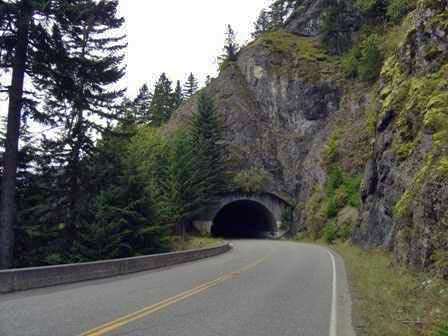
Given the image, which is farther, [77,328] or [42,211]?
[42,211]

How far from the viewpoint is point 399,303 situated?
8.98 metres

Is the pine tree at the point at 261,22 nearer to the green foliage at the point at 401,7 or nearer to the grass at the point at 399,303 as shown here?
the green foliage at the point at 401,7

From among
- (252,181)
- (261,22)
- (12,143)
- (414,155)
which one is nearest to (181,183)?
(252,181)

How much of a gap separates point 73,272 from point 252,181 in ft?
125

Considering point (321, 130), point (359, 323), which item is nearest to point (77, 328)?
point (359, 323)

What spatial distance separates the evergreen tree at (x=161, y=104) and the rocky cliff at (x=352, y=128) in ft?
59.2

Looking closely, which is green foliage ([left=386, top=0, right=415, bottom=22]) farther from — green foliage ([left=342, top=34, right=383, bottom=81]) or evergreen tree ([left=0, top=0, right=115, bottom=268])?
evergreen tree ([left=0, top=0, right=115, bottom=268])

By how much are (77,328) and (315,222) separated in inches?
1403

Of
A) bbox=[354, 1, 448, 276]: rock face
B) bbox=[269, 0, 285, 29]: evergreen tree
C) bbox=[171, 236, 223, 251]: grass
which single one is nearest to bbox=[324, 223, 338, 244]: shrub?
bbox=[354, 1, 448, 276]: rock face

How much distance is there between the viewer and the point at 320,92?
5328 cm

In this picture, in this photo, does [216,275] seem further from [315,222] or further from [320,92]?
[320,92]

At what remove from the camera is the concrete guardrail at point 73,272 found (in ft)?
32.1

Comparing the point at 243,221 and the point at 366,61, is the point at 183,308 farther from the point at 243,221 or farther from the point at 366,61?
the point at 243,221

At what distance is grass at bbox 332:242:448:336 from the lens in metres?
6.84
